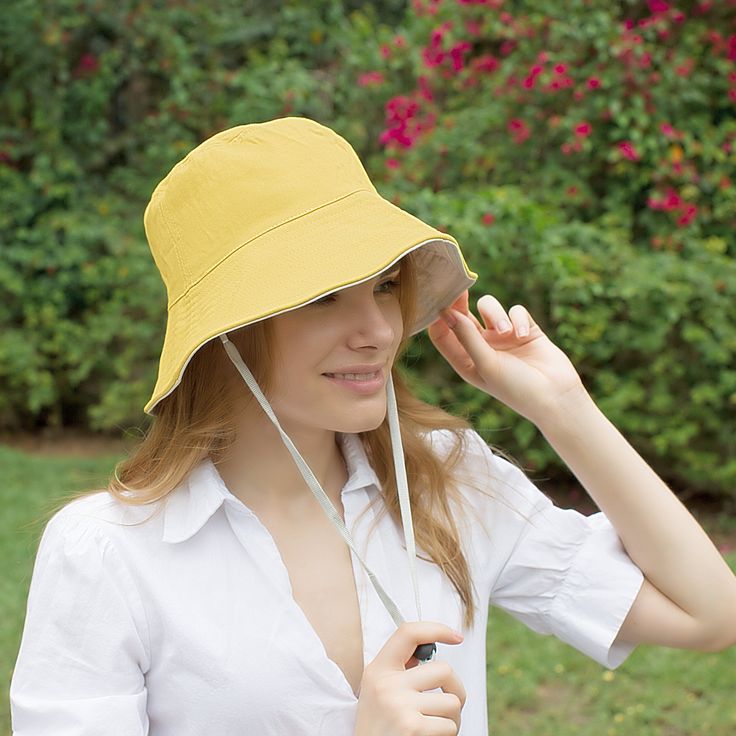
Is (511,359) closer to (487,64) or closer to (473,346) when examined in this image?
(473,346)

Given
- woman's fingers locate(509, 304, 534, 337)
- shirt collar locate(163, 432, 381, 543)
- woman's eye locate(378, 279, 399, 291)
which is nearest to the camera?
shirt collar locate(163, 432, 381, 543)

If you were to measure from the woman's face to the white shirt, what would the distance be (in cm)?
19

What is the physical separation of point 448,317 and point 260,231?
1.49ft

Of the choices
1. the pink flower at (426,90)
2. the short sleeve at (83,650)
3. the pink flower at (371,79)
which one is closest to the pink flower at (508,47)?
the pink flower at (426,90)

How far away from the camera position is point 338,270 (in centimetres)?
148

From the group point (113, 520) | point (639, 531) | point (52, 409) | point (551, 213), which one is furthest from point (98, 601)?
point (52, 409)

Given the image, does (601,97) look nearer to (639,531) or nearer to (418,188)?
(418,188)

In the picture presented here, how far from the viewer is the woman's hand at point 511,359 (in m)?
1.77

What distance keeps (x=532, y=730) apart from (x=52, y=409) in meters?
4.93

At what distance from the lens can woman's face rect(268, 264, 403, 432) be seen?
1.55m

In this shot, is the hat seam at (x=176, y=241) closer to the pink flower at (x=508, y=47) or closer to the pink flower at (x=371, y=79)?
the pink flower at (x=508, y=47)

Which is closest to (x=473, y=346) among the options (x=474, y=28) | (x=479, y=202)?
(x=479, y=202)

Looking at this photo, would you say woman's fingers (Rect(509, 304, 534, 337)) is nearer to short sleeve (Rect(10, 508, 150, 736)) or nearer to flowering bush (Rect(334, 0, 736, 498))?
short sleeve (Rect(10, 508, 150, 736))

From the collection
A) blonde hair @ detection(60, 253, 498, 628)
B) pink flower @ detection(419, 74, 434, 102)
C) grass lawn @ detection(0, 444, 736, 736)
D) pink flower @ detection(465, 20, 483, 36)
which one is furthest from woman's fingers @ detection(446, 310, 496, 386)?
pink flower @ detection(419, 74, 434, 102)
